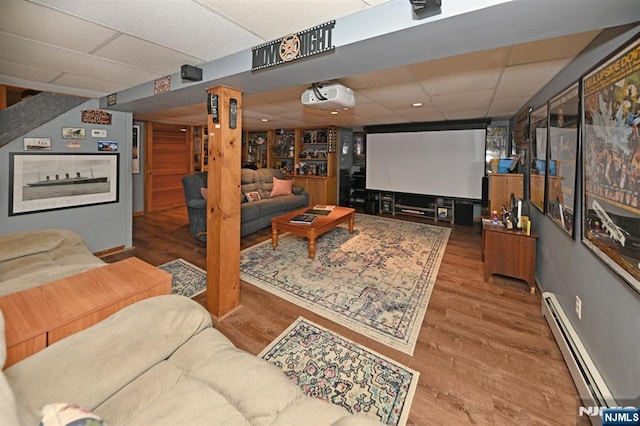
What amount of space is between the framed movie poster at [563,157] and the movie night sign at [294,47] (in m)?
1.77

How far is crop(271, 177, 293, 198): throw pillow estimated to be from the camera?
5.93 m

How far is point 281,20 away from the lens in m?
1.55

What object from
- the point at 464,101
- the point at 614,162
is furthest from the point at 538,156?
the point at 614,162

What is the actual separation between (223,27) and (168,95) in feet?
4.60

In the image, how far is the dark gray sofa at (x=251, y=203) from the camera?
14.0ft

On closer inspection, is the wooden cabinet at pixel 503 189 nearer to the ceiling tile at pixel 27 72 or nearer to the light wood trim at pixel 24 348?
the light wood trim at pixel 24 348

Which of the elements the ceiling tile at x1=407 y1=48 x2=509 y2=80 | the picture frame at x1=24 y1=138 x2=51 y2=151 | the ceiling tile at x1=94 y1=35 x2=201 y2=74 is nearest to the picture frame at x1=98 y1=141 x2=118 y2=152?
the picture frame at x1=24 y1=138 x2=51 y2=151

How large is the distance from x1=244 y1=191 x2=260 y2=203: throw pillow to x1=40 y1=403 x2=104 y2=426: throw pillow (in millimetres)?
4661

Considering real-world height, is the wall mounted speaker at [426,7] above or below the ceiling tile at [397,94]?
below

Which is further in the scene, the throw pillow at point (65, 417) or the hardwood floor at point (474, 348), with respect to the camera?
the hardwood floor at point (474, 348)

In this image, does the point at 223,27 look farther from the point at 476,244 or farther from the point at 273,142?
the point at 273,142

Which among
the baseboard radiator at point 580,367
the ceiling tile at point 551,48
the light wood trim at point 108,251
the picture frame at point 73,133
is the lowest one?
the baseboard radiator at point 580,367

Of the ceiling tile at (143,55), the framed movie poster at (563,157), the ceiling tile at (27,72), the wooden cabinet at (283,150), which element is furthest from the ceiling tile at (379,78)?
the wooden cabinet at (283,150)

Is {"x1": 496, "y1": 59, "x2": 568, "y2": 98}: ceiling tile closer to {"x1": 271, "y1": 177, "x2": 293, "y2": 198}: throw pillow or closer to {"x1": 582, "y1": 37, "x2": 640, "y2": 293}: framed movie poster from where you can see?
{"x1": 582, "y1": 37, "x2": 640, "y2": 293}: framed movie poster
